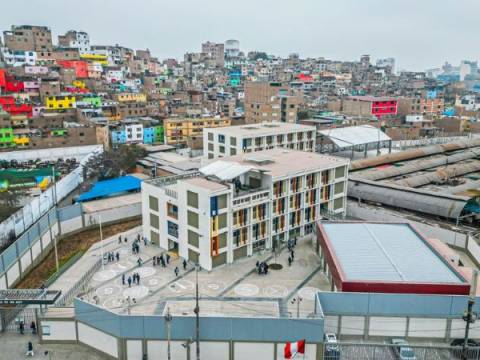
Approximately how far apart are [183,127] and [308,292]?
54661 millimetres

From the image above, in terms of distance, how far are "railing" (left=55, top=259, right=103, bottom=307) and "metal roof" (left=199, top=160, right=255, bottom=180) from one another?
1214 cm

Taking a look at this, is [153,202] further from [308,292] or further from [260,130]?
[260,130]

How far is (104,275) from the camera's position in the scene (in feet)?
115

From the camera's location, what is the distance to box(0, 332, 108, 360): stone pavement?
995 inches

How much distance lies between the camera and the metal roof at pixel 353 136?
69.4 metres

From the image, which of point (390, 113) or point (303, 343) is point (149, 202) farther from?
point (390, 113)

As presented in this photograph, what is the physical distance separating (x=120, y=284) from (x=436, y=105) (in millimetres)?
108012

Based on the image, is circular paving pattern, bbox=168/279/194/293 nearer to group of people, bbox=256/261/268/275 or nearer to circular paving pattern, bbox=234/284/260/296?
circular paving pattern, bbox=234/284/260/296

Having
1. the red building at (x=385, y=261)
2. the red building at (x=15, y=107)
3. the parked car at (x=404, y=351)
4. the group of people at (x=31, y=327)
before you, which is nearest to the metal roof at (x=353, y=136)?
the red building at (x=385, y=261)

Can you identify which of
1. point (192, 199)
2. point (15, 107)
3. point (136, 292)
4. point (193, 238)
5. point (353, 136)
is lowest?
point (136, 292)

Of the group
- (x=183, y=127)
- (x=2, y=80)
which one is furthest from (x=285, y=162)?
(x=2, y=80)

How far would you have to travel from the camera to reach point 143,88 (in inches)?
4833

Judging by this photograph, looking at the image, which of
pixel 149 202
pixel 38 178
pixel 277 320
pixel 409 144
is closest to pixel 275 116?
pixel 409 144

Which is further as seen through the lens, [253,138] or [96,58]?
[96,58]
